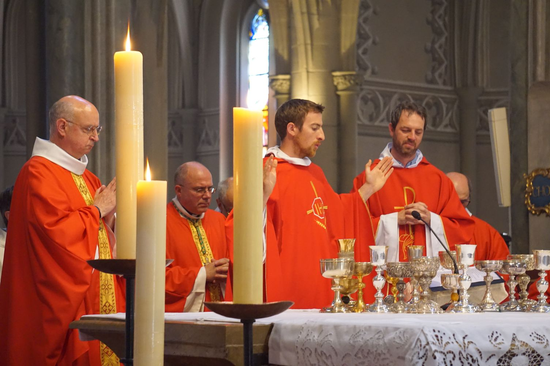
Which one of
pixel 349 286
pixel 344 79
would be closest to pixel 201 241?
pixel 349 286

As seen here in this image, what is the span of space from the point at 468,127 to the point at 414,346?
14.1 meters

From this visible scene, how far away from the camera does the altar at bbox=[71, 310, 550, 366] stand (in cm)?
234

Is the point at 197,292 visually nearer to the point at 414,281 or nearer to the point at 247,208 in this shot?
the point at 414,281

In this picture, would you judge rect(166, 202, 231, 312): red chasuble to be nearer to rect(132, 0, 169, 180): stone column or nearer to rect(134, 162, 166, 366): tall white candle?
rect(134, 162, 166, 366): tall white candle

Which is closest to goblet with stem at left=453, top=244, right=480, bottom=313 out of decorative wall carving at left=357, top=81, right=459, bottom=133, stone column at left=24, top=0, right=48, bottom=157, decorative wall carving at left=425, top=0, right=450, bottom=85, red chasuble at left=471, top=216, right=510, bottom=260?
red chasuble at left=471, top=216, right=510, bottom=260

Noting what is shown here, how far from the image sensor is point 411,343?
7.59 feet

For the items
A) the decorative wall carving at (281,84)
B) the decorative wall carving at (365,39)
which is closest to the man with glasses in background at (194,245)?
the decorative wall carving at (281,84)

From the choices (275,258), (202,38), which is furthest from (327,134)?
(275,258)

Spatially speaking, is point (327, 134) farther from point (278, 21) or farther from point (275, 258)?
point (275, 258)

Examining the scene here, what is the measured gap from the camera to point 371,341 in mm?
2438

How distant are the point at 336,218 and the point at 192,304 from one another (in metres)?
1.02

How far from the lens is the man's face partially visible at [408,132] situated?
528 cm

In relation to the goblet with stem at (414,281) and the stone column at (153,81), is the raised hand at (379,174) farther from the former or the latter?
the stone column at (153,81)

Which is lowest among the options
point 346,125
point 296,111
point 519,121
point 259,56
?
point 296,111
